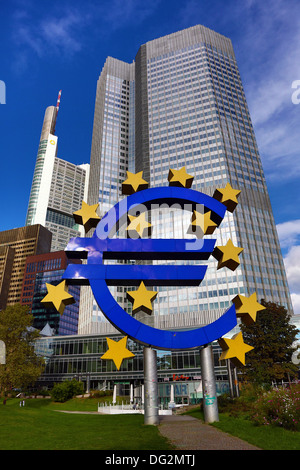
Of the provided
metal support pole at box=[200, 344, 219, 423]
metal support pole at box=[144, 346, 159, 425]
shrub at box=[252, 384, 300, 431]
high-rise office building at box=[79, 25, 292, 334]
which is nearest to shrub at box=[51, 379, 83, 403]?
high-rise office building at box=[79, 25, 292, 334]

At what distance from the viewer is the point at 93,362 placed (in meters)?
70.6

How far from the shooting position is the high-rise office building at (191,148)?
87.8m

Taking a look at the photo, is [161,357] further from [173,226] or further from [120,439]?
[120,439]

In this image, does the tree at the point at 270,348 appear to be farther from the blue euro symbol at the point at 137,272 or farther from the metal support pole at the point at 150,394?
the blue euro symbol at the point at 137,272

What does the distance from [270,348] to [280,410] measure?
86.2ft

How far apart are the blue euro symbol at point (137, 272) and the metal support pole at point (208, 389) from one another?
1.18m

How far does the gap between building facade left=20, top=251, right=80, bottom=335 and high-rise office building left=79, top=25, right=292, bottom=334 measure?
73.2 metres

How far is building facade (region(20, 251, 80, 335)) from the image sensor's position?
174 m

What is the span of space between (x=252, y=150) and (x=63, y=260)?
381 feet

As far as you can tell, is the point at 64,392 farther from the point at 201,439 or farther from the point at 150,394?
the point at 201,439

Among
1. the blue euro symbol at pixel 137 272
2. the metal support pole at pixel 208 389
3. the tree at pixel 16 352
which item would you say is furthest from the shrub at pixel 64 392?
the metal support pole at pixel 208 389

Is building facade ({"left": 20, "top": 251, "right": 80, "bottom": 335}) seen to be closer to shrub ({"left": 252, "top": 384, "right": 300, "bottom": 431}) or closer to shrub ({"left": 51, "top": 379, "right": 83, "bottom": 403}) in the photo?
shrub ({"left": 51, "top": 379, "right": 83, "bottom": 403})

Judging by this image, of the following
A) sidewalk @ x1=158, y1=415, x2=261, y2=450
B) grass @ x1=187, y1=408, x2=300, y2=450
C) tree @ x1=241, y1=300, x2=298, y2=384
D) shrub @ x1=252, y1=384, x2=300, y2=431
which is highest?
tree @ x1=241, y1=300, x2=298, y2=384

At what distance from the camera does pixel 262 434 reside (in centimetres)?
1455
